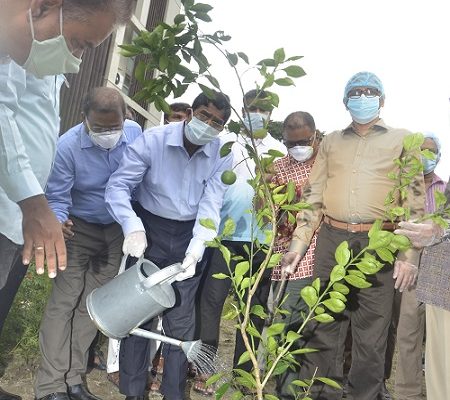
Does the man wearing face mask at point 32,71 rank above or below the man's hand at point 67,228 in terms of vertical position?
above

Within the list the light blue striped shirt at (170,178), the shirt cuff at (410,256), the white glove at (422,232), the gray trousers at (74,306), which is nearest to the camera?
the white glove at (422,232)

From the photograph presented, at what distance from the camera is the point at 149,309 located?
218 centimetres

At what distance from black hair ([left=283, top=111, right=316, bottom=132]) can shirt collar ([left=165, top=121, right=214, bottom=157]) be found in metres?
0.74

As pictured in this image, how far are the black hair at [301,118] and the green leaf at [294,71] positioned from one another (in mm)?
2152

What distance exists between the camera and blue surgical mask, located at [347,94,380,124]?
287 centimetres

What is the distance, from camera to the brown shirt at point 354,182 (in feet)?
9.09

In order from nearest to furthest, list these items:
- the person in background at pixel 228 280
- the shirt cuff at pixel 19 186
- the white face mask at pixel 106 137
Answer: the shirt cuff at pixel 19 186, the white face mask at pixel 106 137, the person in background at pixel 228 280

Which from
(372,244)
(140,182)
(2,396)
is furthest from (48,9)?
(2,396)

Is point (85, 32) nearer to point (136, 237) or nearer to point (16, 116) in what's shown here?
point (16, 116)

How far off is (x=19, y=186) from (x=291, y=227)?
7.03 feet

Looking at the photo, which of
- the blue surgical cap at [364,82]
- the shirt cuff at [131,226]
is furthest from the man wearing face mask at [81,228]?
the blue surgical cap at [364,82]

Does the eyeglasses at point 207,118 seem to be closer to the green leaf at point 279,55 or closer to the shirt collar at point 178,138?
the shirt collar at point 178,138

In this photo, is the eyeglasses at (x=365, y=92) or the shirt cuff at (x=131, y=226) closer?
the shirt cuff at (x=131, y=226)

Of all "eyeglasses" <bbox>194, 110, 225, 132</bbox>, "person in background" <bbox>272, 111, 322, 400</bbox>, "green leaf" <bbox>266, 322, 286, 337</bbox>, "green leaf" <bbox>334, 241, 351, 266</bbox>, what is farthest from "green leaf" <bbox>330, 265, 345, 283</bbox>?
"person in background" <bbox>272, 111, 322, 400</bbox>
